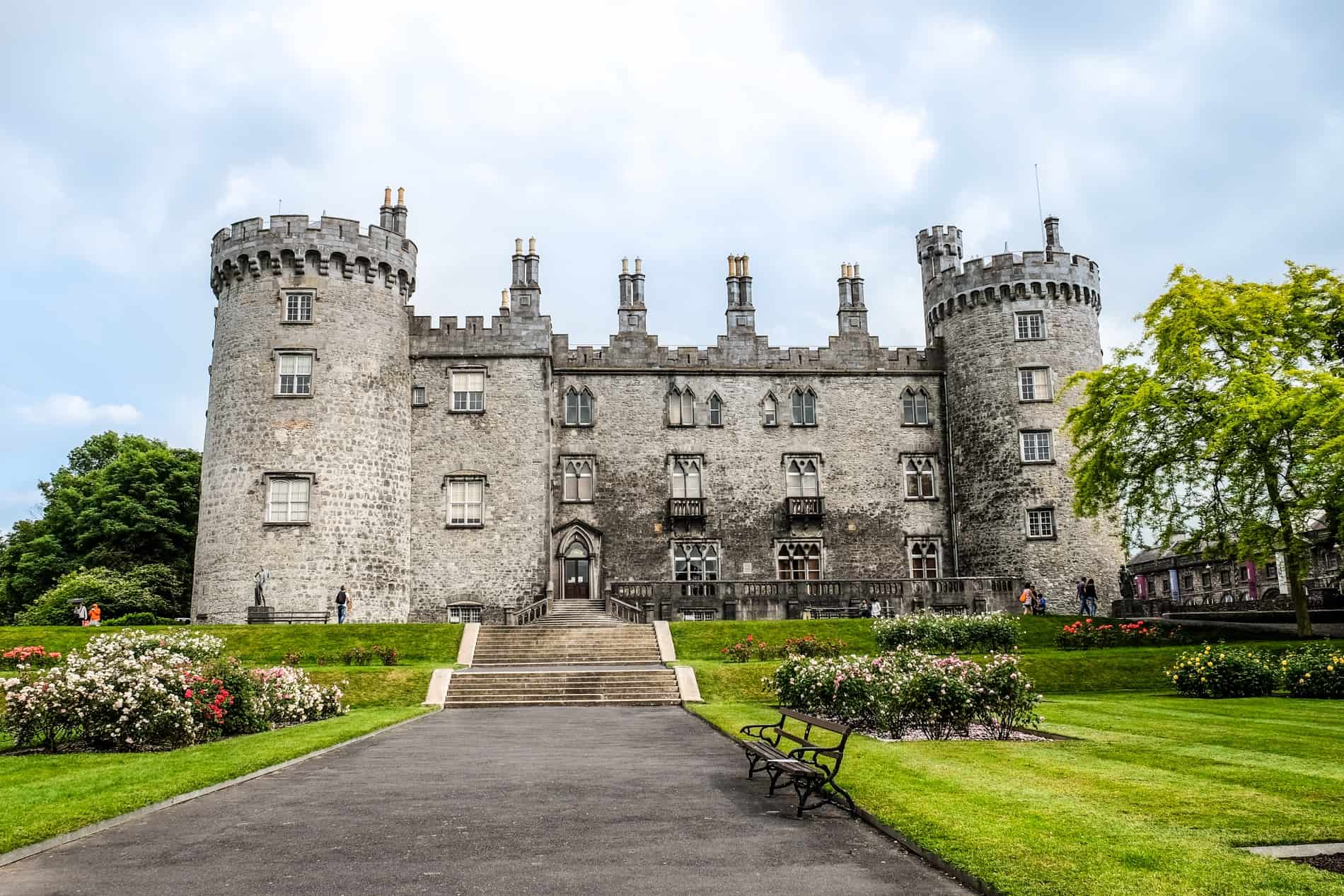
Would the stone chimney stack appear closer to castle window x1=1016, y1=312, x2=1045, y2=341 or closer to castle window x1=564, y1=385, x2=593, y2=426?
castle window x1=564, y1=385, x2=593, y2=426

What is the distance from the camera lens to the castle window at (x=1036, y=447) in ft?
135

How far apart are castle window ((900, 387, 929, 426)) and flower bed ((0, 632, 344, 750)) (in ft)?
103

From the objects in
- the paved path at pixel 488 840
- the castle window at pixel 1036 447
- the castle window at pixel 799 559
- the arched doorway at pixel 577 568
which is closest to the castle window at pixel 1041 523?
the castle window at pixel 1036 447

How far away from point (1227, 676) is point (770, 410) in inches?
915

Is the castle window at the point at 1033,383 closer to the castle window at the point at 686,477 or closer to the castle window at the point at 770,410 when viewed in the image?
the castle window at the point at 770,410

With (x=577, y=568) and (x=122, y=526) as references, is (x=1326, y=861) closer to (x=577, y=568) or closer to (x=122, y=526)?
(x=577, y=568)

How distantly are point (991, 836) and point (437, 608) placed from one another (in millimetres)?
32705

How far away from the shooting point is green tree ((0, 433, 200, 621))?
47594mm

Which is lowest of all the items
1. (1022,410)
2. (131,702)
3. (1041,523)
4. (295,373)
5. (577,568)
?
(131,702)

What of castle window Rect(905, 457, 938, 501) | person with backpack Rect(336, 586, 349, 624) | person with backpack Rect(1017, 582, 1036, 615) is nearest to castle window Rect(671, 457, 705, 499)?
castle window Rect(905, 457, 938, 501)

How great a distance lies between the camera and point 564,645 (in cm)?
3022

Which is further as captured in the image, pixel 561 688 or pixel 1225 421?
pixel 1225 421

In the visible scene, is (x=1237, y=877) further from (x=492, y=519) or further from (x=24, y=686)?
(x=492, y=519)

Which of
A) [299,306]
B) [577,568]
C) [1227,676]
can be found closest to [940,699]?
[1227,676]
